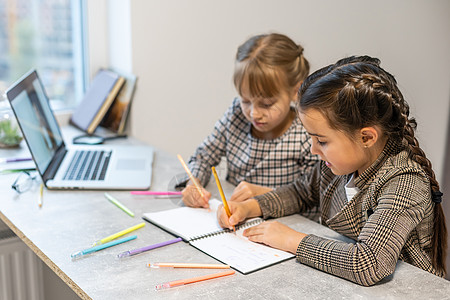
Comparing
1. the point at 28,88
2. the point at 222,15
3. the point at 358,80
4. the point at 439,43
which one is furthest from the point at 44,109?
the point at 439,43

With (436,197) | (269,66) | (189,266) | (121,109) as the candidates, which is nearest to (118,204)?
(189,266)

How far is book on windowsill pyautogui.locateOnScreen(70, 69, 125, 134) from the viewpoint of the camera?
7.73 ft

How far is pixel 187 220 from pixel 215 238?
124mm

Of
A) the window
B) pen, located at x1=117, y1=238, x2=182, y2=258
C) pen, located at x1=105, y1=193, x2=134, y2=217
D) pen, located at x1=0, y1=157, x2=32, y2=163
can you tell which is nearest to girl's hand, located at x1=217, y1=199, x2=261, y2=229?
pen, located at x1=117, y1=238, x2=182, y2=258

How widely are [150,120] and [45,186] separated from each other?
34.5 inches

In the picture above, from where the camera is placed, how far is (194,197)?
1540 millimetres

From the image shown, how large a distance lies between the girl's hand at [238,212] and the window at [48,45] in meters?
1.37

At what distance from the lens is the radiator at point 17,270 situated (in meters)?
1.92

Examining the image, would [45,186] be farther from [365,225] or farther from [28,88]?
[365,225]

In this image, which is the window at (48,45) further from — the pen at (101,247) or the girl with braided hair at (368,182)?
the girl with braided hair at (368,182)

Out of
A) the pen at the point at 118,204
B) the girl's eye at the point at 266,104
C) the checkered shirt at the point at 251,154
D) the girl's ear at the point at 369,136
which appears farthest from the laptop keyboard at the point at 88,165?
the girl's ear at the point at 369,136

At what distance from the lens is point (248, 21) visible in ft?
7.13

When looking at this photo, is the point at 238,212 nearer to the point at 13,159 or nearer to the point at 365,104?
the point at 365,104

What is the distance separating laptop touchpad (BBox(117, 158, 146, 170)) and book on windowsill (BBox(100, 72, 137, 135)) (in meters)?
0.45
